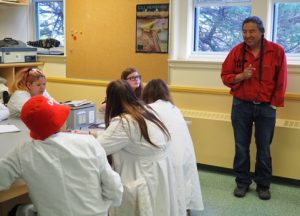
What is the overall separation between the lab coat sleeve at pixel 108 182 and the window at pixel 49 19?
11.6 feet

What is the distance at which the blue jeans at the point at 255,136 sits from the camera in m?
3.26

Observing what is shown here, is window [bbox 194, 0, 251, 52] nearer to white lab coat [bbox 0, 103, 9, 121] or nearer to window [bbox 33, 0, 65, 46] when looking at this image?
window [bbox 33, 0, 65, 46]

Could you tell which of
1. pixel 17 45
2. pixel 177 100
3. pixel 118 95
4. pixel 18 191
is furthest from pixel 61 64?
pixel 18 191

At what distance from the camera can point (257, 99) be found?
3.23 meters

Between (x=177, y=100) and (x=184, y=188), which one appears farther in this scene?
(x=177, y=100)

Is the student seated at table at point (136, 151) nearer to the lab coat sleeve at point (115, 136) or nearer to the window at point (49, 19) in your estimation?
the lab coat sleeve at point (115, 136)

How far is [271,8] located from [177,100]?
4.11ft

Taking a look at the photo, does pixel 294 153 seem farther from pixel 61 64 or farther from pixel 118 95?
pixel 61 64

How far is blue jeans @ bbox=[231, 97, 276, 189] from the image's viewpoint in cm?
326

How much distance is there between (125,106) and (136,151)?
0.84 feet

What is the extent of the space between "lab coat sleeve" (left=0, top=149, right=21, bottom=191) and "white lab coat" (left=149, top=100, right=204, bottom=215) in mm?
1152

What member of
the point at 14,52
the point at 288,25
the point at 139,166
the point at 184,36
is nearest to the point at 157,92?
the point at 139,166

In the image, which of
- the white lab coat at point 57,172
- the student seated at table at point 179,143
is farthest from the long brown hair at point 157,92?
the white lab coat at point 57,172

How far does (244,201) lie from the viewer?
3.24 m
